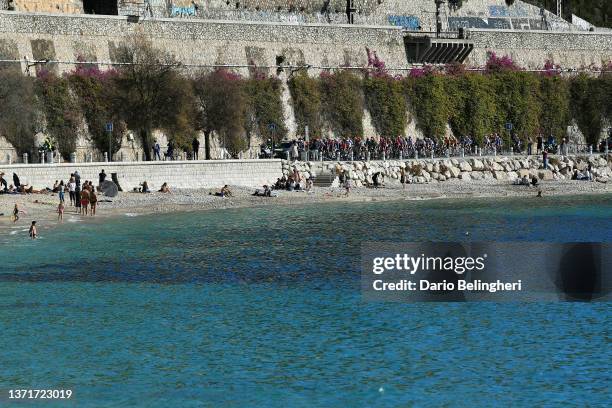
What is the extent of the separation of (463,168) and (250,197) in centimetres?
2024

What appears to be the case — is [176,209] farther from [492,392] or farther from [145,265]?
[492,392]

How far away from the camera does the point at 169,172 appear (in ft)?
239

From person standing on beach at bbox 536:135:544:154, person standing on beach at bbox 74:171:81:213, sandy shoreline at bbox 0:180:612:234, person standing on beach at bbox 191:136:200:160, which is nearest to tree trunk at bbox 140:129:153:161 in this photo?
person standing on beach at bbox 191:136:200:160

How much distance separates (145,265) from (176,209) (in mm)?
19169

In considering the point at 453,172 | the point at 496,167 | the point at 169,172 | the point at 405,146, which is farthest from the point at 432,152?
the point at 169,172

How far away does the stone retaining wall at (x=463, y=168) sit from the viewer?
81.4m

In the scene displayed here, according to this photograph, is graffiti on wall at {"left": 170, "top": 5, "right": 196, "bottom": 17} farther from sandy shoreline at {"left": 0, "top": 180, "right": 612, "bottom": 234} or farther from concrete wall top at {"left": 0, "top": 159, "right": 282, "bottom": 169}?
sandy shoreline at {"left": 0, "top": 180, "right": 612, "bottom": 234}

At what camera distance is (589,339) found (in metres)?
36.8

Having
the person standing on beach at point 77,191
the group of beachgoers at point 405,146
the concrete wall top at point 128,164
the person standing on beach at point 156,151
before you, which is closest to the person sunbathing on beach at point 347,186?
the group of beachgoers at point 405,146

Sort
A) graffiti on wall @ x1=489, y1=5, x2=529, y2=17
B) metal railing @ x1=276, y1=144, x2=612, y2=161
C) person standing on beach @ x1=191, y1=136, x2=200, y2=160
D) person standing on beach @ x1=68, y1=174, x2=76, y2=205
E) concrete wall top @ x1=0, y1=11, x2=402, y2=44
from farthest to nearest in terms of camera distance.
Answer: graffiti on wall @ x1=489, y1=5, x2=529, y2=17 < metal railing @ x1=276, y1=144, x2=612, y2=161 < person standing on beach @ x1=191, y1=136, x2=200, y2=160 < concrete wall top @ x1=0, y1=11, x2=402, y2=44 < person standing on beach @ x1=68, y1=174, x2=76, y2=205

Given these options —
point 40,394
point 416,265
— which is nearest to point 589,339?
point 416,265

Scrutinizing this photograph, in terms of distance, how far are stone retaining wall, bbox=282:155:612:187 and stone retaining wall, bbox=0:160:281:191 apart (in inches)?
105
